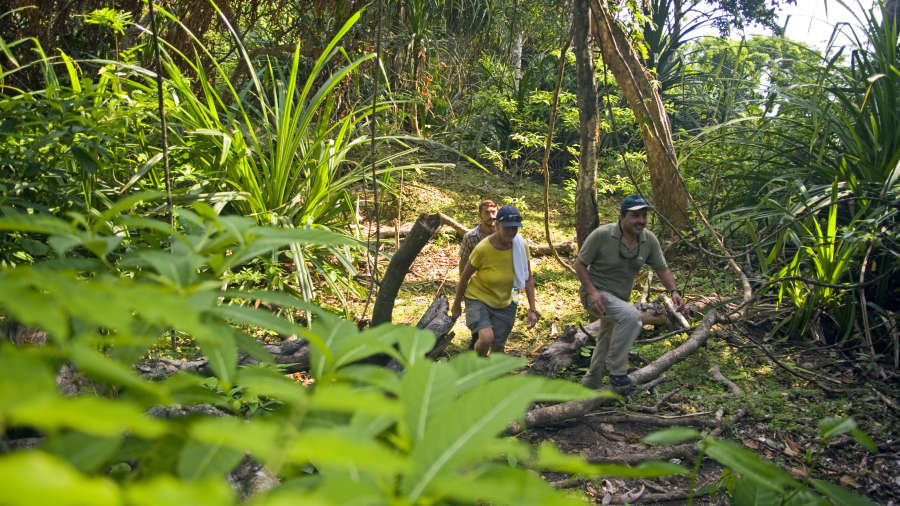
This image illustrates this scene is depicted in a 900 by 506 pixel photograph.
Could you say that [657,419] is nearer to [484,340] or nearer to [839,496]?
[484,340]

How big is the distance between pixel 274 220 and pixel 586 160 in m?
2.45

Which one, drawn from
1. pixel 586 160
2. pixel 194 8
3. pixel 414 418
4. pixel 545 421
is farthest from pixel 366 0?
pixel 414 418

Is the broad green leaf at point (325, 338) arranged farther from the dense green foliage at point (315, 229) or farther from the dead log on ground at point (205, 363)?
the dead log on ground at point (205, 363)

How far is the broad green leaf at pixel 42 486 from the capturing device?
0.30 metres

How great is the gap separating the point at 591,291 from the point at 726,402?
113cm

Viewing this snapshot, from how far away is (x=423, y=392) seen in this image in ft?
1.92

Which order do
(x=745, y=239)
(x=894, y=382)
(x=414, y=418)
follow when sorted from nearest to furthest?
(x=414, y=418) < (x=894, y=382) < (x=745, y=239)

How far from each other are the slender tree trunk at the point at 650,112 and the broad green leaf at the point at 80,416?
5.43 metres

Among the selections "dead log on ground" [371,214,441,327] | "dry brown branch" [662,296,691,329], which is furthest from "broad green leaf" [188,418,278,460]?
"dry brown branch" [662,296,691,329]

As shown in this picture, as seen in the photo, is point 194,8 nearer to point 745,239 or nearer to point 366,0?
point 366,0

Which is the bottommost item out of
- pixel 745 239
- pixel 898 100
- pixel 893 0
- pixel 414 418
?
pixel 745 239

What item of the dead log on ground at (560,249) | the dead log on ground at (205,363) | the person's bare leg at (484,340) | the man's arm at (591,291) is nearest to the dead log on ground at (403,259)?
the dead log on ground at (205,363)

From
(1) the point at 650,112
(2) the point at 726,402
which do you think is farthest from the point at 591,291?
(1) the point at 650,112

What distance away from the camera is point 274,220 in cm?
475
